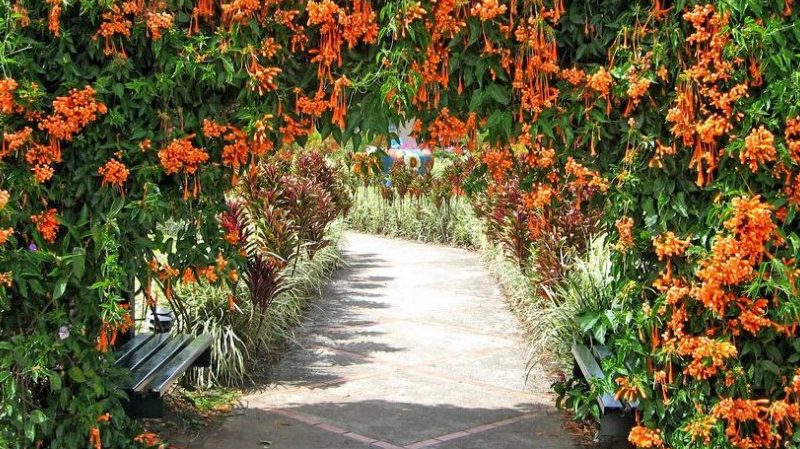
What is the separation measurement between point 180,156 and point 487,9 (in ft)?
4.18

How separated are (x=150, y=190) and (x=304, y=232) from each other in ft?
20.4

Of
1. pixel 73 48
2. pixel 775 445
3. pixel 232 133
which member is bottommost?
pixel 775 445

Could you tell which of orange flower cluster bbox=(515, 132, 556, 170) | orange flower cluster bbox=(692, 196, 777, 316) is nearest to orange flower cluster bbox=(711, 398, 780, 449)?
orange flower cluster bbox=(692, 196, 777, 316)

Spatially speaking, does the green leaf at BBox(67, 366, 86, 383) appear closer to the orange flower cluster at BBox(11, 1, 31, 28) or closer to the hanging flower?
the hanging flower

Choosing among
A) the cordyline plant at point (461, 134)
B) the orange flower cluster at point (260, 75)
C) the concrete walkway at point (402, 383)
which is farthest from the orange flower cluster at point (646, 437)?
the orange flower cluster at point (260, 75)

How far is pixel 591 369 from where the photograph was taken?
4711 mm

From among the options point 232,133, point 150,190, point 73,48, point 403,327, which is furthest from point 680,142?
point 403,327

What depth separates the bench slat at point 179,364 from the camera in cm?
459

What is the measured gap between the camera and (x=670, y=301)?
3643 mm

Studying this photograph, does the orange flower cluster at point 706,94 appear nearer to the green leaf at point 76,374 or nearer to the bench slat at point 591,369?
the bench slat at point 591,369

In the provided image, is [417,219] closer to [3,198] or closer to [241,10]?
[241,10]

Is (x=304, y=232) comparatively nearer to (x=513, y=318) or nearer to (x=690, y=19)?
(x=513, y=318)

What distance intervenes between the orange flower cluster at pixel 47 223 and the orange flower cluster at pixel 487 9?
5.81ft

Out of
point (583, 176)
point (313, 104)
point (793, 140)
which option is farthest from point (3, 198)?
point (793, 140)
